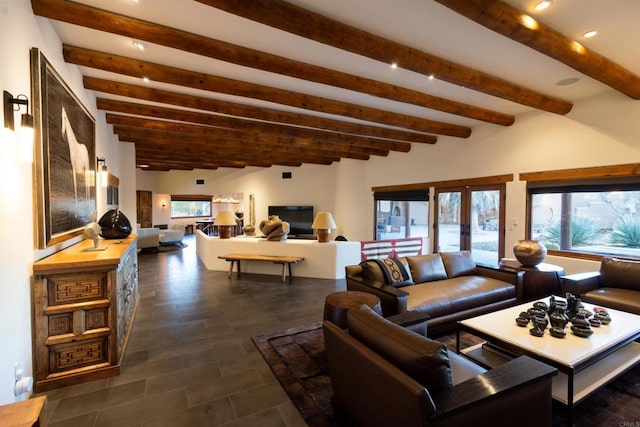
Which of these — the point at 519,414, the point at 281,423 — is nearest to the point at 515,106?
the point at 519,414

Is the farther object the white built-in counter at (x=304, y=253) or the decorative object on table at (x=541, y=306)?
the white built-in counter at (x=304, y=253)

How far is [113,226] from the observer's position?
11.3ft

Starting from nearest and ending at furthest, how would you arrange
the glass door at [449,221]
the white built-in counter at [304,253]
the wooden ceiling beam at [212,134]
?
the wooden ceiling beam at [212,134] < the white built-in counter at [304,253] < the glass door at [449,221]

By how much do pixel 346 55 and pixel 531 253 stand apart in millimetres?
3473

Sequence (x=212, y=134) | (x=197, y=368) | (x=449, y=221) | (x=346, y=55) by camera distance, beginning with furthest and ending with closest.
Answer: (x=449, y=221), (x=212, y=134), (x=346, y=55), (x=197, y=368)

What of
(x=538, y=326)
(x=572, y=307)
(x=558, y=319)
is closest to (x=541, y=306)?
(x=572, y=307)

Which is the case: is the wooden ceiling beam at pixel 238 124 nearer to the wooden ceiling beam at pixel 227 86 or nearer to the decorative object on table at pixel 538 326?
the wooden ceiling beam at pixel 227 86

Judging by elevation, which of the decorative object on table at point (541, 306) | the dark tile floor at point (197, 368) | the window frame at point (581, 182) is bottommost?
the dark tile floor at point (197, 368)

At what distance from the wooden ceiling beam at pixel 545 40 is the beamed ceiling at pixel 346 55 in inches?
0.4

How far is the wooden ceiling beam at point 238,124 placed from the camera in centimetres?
475

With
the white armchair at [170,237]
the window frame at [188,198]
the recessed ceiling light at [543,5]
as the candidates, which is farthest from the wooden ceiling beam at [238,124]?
the window frame at [188,198]

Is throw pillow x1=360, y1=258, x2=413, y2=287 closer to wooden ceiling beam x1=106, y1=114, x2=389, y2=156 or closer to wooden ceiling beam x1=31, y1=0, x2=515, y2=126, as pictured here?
wooden ceiling beam x1=31, y1=0, x2=515, y2=126

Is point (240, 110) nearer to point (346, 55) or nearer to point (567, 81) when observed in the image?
point (346, 55)

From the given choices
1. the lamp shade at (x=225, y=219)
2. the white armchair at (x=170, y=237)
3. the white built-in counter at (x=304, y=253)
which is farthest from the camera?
the white armchair at (x=170, y=237)
